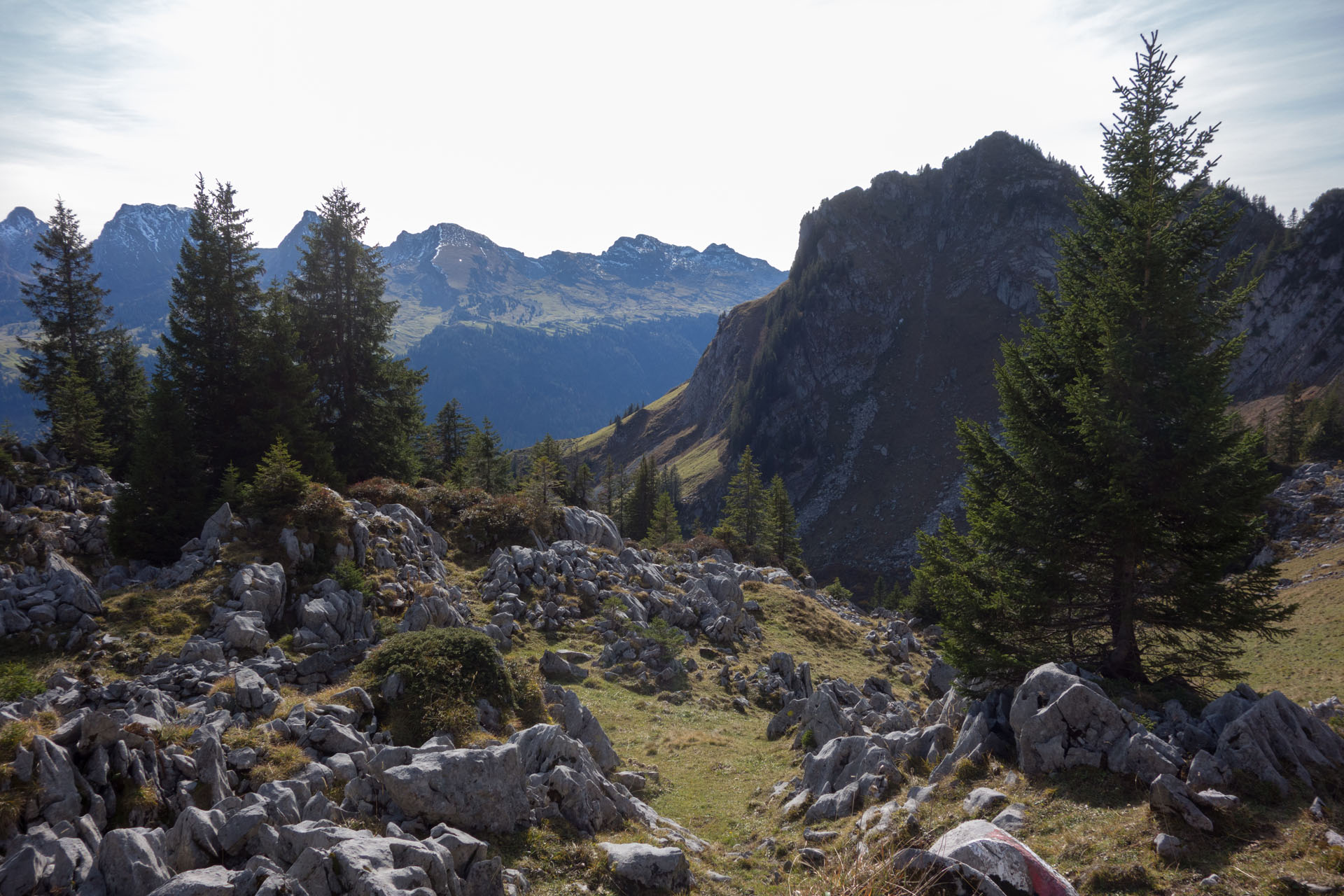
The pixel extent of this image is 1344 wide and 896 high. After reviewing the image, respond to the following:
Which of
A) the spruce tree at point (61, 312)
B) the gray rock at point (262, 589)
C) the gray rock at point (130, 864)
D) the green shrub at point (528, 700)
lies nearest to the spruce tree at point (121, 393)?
the spruce tree at point (61, 312)

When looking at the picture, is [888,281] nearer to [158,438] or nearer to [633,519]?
[633,519]

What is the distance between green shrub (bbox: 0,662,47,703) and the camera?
12484 millimetres

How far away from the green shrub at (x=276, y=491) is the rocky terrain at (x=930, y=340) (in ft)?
395

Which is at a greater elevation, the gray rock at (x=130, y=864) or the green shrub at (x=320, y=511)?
the green shrub at (x=320, y=511)

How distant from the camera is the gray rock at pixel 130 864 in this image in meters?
7.97

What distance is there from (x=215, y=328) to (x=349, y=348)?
778cm

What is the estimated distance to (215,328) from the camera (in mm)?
31641

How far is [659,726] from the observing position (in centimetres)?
2170

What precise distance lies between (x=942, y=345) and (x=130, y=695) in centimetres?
18857

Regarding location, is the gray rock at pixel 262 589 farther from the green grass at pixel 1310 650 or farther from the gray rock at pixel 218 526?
the green grass at pixel 1310 650

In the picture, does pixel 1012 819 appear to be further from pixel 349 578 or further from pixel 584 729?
pixel 349 578

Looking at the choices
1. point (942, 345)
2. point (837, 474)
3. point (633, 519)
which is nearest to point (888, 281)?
point (942, 345)

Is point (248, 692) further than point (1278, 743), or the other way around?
point (248, 692)

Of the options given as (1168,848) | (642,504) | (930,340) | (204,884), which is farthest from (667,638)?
(930,340)
